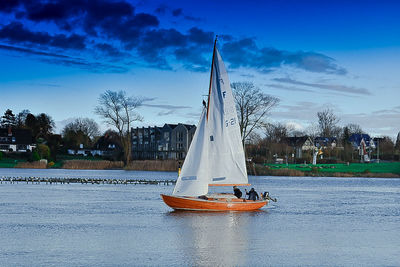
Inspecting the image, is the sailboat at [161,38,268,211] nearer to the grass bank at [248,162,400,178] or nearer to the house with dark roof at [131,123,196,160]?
the grass bank at [248,162,400,178]

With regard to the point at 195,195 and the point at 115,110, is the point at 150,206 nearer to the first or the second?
the point at 195,195

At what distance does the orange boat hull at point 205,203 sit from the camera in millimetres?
37062

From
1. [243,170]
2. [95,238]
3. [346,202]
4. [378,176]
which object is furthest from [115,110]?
[95,238]

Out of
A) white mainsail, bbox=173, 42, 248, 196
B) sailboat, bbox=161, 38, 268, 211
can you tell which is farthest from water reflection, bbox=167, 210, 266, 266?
white mainsail, bbox=173, 42, 248, 196

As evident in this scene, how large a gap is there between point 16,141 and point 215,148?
13103 centimetres

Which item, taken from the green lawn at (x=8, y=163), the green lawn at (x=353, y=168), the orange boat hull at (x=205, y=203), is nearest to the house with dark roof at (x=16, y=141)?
the green lawn at (x=8, y=163)

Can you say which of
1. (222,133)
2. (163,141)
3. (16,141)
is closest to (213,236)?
(222,133)

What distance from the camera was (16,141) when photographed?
158750 millimetres

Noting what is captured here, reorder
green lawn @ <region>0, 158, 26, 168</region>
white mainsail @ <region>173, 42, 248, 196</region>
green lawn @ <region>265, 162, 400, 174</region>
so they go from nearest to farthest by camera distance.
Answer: white mainsail @ <region>173, 42, 248, 196</region>, green lawn @ <region>265, 162, 400, 174</region>, green lawn @ <region>0, 158, 26, 168</region>

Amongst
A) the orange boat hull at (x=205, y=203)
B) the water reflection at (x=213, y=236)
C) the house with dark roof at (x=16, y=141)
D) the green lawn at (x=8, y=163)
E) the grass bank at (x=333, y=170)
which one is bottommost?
the water reflection at (x=213, y=236)

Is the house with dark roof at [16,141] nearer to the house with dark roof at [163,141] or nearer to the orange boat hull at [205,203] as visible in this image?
the house with dark roof at [163,141]

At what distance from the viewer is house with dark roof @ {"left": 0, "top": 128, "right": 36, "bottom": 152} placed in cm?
15862

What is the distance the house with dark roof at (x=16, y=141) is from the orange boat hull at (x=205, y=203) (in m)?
129

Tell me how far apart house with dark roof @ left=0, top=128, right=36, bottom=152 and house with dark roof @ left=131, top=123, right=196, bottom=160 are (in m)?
28.9
